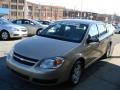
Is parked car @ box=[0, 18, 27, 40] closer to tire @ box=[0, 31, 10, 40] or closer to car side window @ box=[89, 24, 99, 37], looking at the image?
tire @ box=[0, 31, 10, 40]

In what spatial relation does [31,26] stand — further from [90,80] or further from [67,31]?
[90,80]

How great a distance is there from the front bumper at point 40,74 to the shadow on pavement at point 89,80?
0.48m

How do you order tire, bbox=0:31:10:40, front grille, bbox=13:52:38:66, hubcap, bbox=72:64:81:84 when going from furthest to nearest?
tire, bbox=0:31:10:40
hubcap, bbox=72:64:81:84
front grille, bbox=13:52:38:66

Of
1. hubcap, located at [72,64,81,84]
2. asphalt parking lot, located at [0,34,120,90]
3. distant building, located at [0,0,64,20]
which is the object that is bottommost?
asphalt parking lot, located at [0,34,120,90]

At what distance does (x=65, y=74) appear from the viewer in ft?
17.1

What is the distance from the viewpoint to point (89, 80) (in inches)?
253

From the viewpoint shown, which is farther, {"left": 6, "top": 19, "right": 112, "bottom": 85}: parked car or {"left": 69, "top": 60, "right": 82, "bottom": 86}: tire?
{"left": 69, "top": 60, "right": 82, "bottom": 86}: tire

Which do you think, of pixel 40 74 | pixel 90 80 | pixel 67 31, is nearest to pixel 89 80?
pixel 90 80

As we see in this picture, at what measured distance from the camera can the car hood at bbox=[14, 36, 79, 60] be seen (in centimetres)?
516

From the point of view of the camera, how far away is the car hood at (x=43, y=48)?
5160mm

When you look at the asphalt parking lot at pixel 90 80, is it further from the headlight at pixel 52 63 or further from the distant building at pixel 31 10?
the distant building at pixel 31 10

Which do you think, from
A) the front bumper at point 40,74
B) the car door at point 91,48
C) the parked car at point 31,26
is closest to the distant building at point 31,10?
the parked car at point 31,26

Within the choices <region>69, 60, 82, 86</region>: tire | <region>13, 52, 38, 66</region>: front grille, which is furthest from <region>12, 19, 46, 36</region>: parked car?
<region>13, 52, 38, 66</region>: front grille

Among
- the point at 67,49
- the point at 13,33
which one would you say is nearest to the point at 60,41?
the point at 67,49
